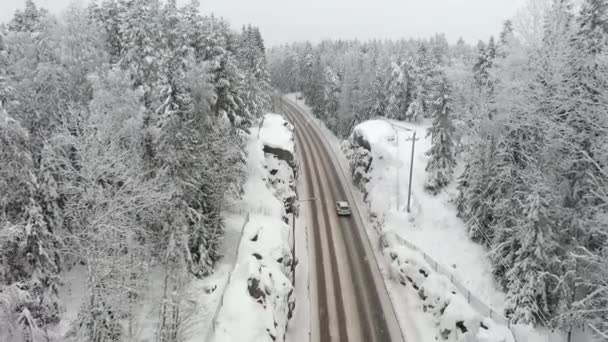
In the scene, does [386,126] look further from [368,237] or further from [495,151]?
[495,151]

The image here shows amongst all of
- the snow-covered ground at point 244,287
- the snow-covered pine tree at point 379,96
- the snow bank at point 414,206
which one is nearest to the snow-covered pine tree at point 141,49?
the snow-covered ground at point 244,287

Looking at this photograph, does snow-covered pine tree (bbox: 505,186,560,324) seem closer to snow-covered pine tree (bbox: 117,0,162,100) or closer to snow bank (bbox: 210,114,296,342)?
snow bank (bbox: 210,114,296,342)

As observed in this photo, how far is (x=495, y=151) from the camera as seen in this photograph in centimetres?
3011

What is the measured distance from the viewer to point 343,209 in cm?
4847

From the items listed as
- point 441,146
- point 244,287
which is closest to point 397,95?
point 441,146

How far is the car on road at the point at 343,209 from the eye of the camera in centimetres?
4812

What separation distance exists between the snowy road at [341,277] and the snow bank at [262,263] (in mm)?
2848

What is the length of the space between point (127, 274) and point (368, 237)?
2963 cm

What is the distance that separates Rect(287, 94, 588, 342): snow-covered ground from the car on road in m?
2.66

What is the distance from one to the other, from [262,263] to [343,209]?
1920 centimetres

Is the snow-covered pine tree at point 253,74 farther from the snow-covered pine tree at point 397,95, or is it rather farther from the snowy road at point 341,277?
the snow-covered pine tree at point 397,95

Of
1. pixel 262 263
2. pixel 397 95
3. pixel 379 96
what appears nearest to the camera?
pixel 262 263

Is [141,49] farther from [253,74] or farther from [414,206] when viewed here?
[253,74]

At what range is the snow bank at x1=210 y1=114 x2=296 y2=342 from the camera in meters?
24.3
